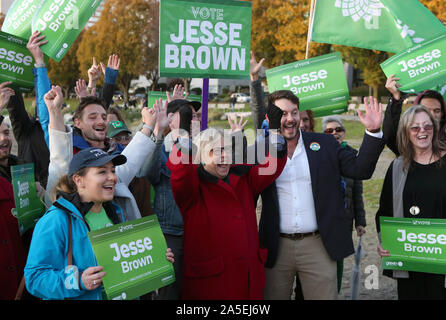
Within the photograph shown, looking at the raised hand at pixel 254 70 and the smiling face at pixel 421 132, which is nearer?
the smiling face at pixel 421 132

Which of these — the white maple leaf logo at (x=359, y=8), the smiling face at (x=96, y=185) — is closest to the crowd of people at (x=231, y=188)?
the smiling face at (x=96, y=185)

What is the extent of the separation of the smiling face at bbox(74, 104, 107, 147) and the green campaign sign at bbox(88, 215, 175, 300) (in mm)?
1121

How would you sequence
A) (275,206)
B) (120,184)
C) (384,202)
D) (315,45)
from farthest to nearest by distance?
(315,45) → (384,202) → (275,206) → (120,184)

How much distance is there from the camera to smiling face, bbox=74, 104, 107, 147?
396cm

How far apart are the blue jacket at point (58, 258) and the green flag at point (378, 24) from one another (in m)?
3.76

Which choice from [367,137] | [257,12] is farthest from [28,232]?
[257,12]

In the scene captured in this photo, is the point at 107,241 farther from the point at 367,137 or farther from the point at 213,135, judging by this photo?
the point at 367,137

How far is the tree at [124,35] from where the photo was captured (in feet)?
108

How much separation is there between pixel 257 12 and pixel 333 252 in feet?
98.3

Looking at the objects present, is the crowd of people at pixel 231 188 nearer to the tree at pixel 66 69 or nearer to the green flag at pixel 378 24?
the green flag at pixel 378 24

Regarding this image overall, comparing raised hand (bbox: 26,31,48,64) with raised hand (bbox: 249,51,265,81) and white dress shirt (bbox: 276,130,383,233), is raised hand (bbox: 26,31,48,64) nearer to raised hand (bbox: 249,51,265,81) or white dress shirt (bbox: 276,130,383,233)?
raised hand (bbox: 249,51,265,81)

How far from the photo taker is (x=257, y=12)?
32031mm

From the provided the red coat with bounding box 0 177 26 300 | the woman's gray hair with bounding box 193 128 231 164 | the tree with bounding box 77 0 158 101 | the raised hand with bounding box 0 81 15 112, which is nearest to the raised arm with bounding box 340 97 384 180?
the woman's gray hair with bounding box 193 128 231 164

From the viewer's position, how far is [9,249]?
3.54 meters
